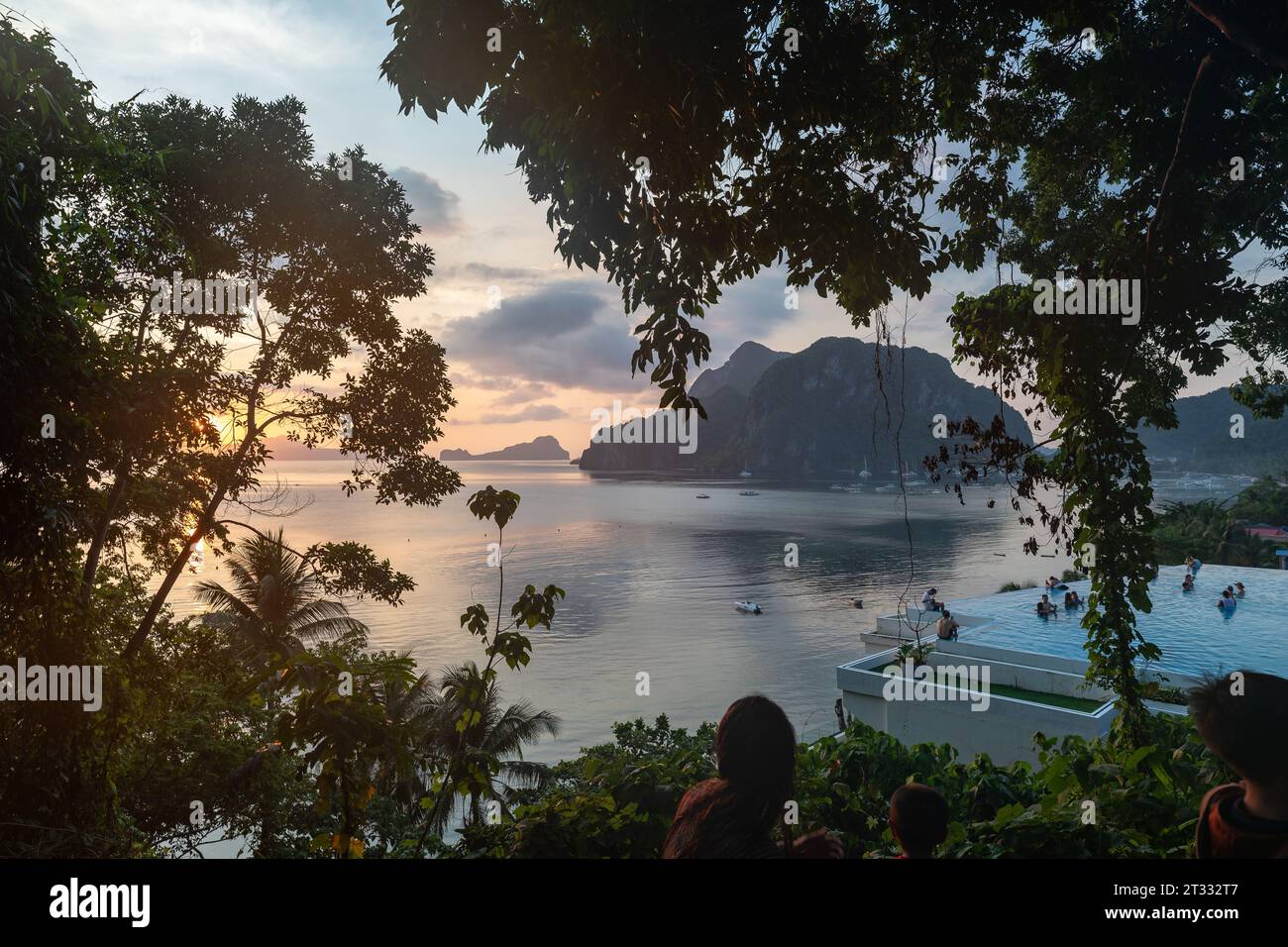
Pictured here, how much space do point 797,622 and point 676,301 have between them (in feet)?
204

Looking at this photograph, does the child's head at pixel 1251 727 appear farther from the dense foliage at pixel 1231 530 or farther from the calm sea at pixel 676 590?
the dense foliage at pixel 1231 530

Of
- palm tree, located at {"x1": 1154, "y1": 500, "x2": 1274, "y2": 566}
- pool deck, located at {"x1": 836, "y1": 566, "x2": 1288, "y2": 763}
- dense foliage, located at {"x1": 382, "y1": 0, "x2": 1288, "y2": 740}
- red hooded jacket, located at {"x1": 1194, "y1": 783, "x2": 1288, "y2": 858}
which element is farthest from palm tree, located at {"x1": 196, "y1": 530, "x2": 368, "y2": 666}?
palm tree, located at {"x1": 1154, "y1": 500, "x2": 1274, "y2": 566}

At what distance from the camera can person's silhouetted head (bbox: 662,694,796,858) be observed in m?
2.18

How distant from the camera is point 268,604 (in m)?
22.7

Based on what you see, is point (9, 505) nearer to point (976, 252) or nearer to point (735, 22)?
point (735, 22)

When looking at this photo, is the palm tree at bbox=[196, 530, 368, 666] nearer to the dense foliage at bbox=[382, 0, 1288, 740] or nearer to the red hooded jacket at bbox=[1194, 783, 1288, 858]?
the dense foliage at bbox=[382, 0, 1288, 740]

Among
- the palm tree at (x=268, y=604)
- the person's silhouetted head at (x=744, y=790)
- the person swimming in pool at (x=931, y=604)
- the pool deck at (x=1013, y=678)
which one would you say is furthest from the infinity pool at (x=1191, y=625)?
the palm tree at (x=268, y=604)

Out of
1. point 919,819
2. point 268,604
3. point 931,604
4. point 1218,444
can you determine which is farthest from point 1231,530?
point 1218,444

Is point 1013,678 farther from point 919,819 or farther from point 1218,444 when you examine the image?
point 1218,444

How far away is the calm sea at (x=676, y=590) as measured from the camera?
45.9 meters

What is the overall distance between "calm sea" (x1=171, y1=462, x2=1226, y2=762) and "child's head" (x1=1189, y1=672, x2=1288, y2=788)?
6643mm

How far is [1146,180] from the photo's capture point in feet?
19.3

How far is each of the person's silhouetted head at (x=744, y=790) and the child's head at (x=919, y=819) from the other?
446 mm
